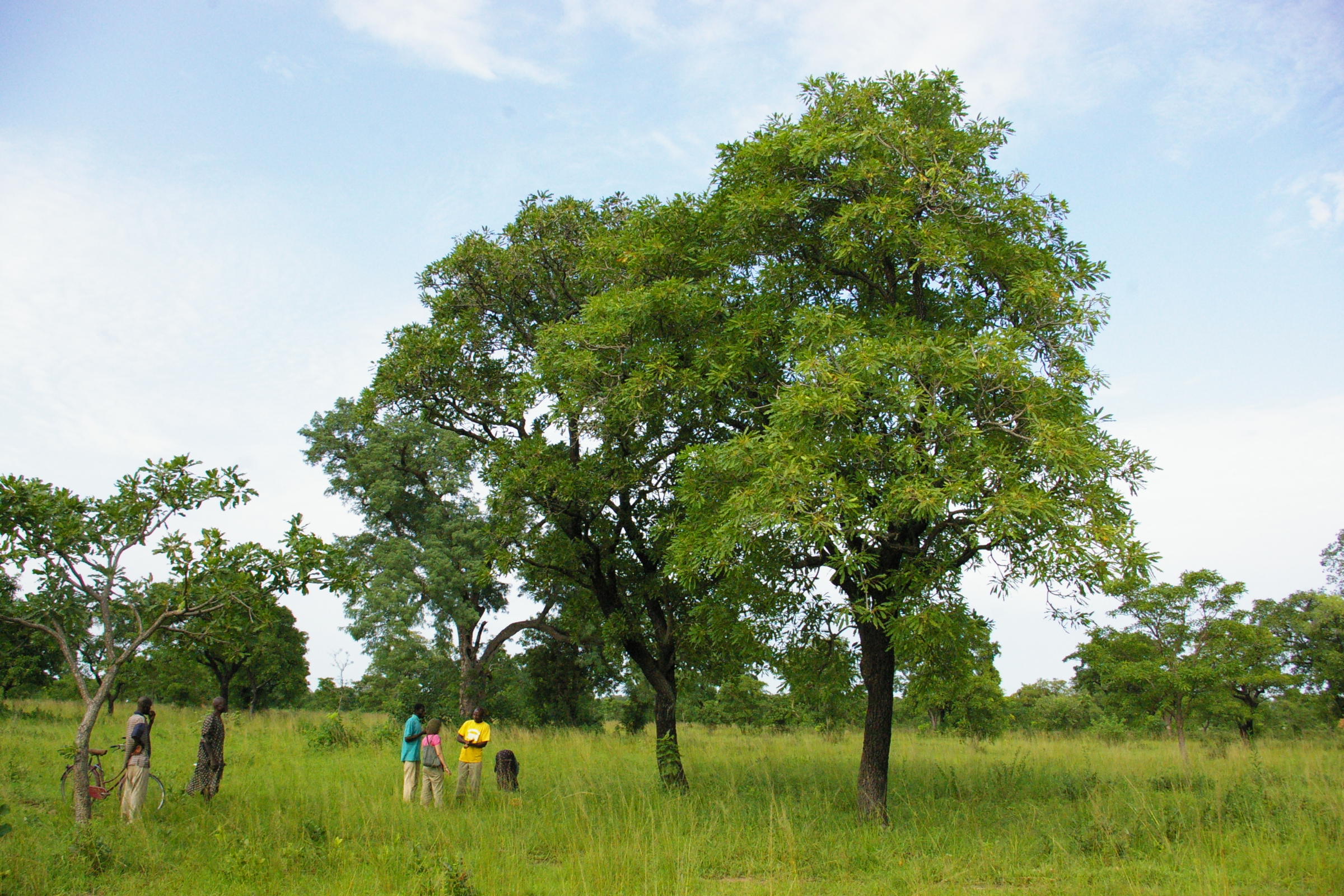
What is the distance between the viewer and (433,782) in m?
11.1

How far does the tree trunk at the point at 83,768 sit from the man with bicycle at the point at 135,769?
2.62 ft

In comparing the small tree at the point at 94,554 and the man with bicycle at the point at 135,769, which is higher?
the small tree at the point at 94,554

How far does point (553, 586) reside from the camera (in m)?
22.9

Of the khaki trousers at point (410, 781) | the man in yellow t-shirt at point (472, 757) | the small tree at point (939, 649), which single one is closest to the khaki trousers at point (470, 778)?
the man in yellow t-shirt at point (472, 757)

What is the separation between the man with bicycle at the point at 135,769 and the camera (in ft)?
30.7

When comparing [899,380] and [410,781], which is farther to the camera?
[410,781]

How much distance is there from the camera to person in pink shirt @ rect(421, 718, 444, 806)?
1097 centimetres

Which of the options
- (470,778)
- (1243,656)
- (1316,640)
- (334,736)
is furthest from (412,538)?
(1316,640)

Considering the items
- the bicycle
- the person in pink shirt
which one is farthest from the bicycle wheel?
the person in pink shirt

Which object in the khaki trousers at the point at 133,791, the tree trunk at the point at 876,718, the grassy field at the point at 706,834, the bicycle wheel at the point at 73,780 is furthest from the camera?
the tree trunk at the point at 876,718

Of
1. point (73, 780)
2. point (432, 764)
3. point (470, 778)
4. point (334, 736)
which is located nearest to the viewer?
point (73, 780)

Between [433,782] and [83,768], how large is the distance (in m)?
4.23

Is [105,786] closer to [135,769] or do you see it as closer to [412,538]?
[135,769]

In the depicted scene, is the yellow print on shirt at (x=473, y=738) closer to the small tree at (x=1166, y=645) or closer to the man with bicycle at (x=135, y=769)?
the man with bicycle at (x=135, y=769)
